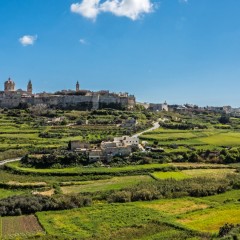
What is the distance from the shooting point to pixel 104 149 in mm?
53188

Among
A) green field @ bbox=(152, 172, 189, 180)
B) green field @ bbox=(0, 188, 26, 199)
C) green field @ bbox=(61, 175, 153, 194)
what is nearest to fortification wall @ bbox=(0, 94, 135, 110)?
green field @ bbox=(152, 172, 189, 180)

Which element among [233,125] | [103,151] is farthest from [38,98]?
Result: [103,151]

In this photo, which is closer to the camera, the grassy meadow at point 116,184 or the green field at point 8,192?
the grassy meadow at point 116,184

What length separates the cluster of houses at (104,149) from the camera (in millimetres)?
52344

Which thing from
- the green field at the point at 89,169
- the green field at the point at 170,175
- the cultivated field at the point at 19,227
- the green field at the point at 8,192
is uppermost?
the green field at the point at 89,169

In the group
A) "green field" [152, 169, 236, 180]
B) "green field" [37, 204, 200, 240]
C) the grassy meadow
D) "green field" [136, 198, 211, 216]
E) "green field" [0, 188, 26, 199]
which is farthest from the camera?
"green field" [152, 169, 236, 180]

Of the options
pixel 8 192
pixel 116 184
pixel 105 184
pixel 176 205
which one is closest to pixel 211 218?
pixel 176 205

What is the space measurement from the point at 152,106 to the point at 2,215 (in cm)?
10182

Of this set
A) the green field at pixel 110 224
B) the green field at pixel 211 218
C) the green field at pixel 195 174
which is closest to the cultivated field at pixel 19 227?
the green field at pixel 110 224

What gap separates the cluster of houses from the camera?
52.3 metres

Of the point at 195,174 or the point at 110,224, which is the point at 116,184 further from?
the point at 110,224

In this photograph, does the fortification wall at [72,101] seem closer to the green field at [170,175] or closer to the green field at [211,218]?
the green field at [170,175]

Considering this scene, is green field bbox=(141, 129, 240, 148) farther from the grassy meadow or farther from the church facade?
the church facade

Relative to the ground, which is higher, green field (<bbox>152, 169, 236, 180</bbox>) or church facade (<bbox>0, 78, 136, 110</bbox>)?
church facade (<bbox>0, 78, 136, 110</bbox>)
